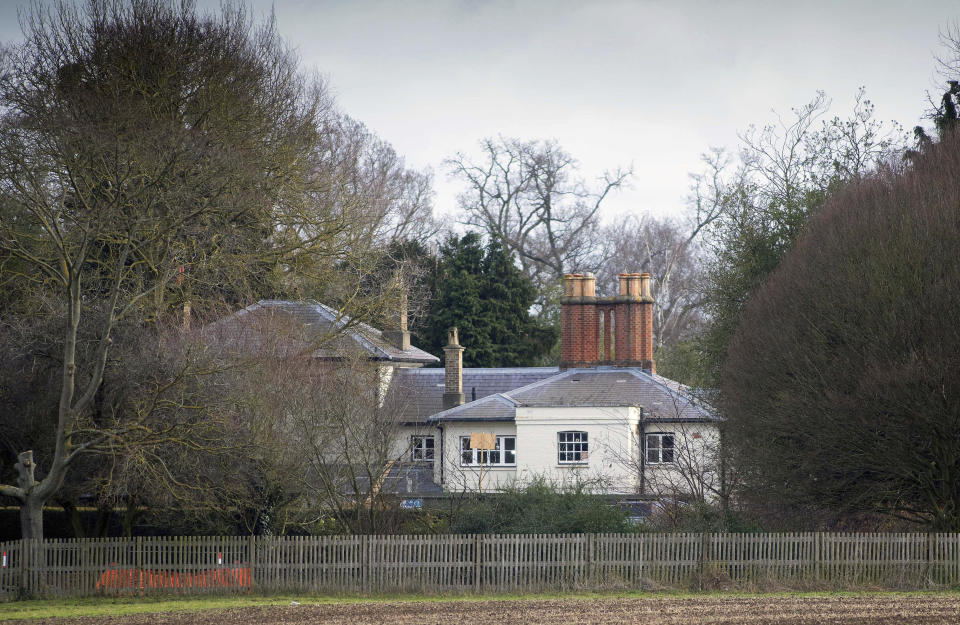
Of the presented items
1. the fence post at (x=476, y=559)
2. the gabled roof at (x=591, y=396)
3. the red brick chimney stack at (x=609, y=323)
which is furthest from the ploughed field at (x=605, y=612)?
the red brick chimney stack at (x=609, y=323)

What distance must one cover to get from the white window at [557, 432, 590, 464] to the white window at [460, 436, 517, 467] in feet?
4.99

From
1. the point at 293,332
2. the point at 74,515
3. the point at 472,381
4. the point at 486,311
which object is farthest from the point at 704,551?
the point at 486,311

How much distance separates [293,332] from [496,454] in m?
10.8

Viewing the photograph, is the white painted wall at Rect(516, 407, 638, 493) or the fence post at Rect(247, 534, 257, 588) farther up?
the white painted wall at Rect(516, 407, 638, 493)

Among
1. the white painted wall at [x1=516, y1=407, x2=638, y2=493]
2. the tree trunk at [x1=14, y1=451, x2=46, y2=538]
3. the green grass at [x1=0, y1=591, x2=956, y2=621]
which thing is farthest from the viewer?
the white painted wall at [x1=516, y1=407, x2=638, y2=493]

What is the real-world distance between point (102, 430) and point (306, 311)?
13734 mm

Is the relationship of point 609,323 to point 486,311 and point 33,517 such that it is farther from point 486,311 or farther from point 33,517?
point 33,517

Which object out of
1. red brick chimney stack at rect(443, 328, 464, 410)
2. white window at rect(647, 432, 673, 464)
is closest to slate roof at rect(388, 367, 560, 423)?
red brick chimney stack at rect(443, 328, 464, 410)

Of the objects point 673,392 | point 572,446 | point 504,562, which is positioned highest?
point 673,392

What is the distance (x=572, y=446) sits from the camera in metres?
34.1

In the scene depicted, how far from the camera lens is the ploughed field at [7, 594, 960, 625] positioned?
16.8 metres

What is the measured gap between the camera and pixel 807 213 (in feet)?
94.2

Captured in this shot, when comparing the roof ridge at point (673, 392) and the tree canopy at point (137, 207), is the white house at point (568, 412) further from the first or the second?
the tree canopy at point (137, 207)

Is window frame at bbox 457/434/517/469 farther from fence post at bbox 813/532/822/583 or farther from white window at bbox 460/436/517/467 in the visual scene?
fence post at bbox 813/532/822/583
